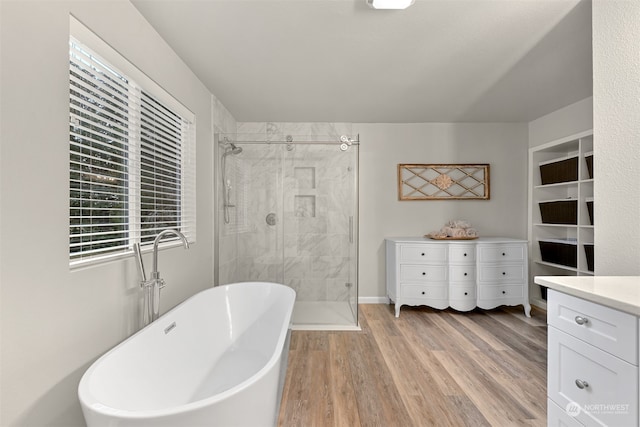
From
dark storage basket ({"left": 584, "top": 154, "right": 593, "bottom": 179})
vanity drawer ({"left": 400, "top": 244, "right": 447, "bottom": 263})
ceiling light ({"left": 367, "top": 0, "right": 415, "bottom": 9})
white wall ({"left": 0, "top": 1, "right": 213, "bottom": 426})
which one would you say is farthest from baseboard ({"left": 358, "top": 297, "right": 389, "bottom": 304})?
ceiling light ({"left": 367, "top": 0, "right": 415, "bottom": 9})

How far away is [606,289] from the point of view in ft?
3.79

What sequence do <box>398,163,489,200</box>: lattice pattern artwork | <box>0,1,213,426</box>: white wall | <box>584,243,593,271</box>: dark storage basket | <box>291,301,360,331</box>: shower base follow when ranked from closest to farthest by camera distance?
<box>0,1,213,426</box>: white wall
<box>584,243,593,271</box>: dark storage basket
<box>291,301,360,331</box>: shower base
<box>398,163,489,200</box>: lattice pattern artwork

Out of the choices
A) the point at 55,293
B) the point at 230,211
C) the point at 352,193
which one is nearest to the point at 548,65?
the point at 352,193

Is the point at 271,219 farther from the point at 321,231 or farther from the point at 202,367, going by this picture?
the point at 202,367

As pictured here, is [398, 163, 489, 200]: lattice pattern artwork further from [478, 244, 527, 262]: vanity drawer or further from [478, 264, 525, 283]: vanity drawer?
[478, 264, 525, 283]: vanity drawer

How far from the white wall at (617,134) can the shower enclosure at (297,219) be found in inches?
76.2

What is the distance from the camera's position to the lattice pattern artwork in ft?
13.3

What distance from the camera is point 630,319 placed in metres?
0.98

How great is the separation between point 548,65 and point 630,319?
229 centimetres

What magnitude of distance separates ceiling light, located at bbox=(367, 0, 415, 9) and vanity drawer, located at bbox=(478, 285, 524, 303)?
2938 mm

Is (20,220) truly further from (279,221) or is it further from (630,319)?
(279,221)

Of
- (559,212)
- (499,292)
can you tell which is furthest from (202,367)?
(559,212)

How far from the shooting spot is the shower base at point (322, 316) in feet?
10.5

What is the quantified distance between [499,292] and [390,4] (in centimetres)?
314
